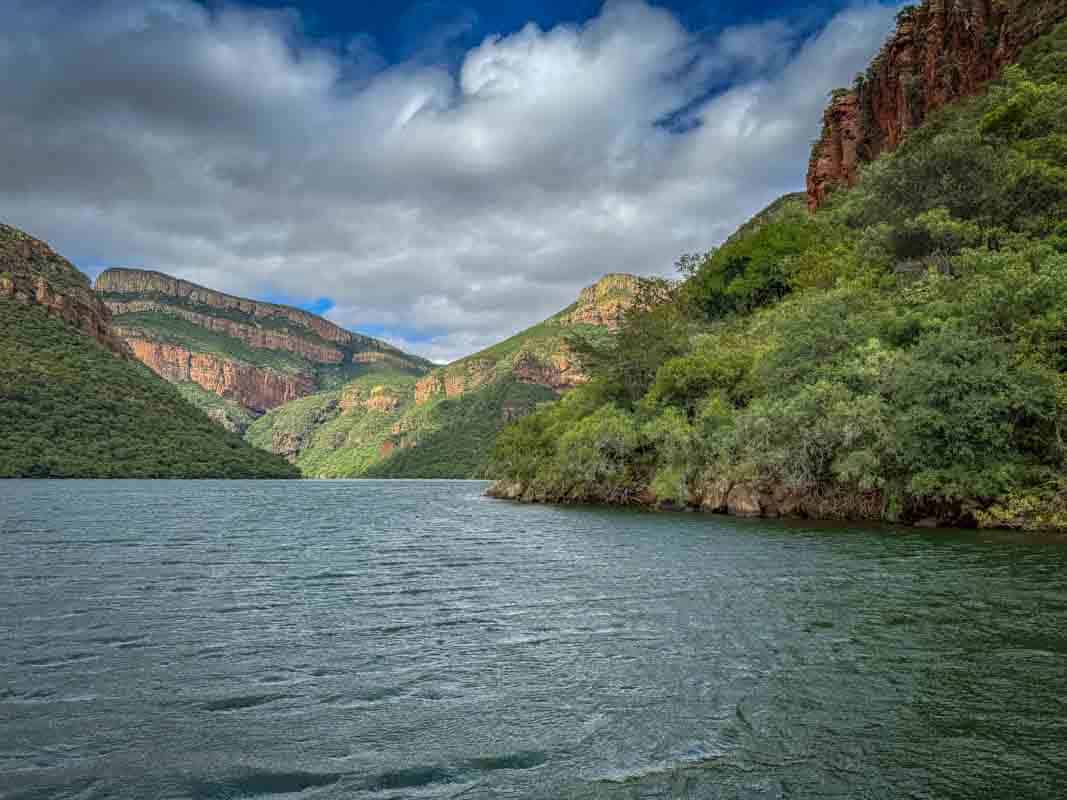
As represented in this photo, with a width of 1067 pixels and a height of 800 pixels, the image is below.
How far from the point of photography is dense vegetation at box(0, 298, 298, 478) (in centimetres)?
12719

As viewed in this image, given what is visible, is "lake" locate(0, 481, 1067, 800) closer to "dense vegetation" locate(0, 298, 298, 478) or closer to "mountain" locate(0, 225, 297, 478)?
"dense vegetation" locate(0, 298, 298, 478)

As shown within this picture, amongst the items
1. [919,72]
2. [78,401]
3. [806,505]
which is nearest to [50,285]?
[78,401]

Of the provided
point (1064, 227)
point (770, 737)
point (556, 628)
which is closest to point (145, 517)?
point (556, 628)

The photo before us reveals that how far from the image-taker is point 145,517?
48.0 m

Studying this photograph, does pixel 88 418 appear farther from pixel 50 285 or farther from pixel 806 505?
pixel 806 505

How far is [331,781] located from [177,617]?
1134 cm

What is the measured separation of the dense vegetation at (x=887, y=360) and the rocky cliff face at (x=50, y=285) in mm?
137889

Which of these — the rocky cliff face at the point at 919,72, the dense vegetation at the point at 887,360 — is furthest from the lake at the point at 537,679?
the rocky cliff face at the point at 919,72

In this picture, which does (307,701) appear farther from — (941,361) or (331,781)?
(941,361)

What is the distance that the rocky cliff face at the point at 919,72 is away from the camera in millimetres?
88250

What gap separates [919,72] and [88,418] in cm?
16396

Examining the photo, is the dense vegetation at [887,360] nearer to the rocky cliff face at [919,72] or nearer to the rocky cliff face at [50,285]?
the rocky cliff face at [919,72]

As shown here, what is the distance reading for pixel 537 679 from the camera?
12.3 meters

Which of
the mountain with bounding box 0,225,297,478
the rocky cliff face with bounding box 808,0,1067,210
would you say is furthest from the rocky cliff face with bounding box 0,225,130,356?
the rocky cliff face with bounding box 808,0,1067,210
